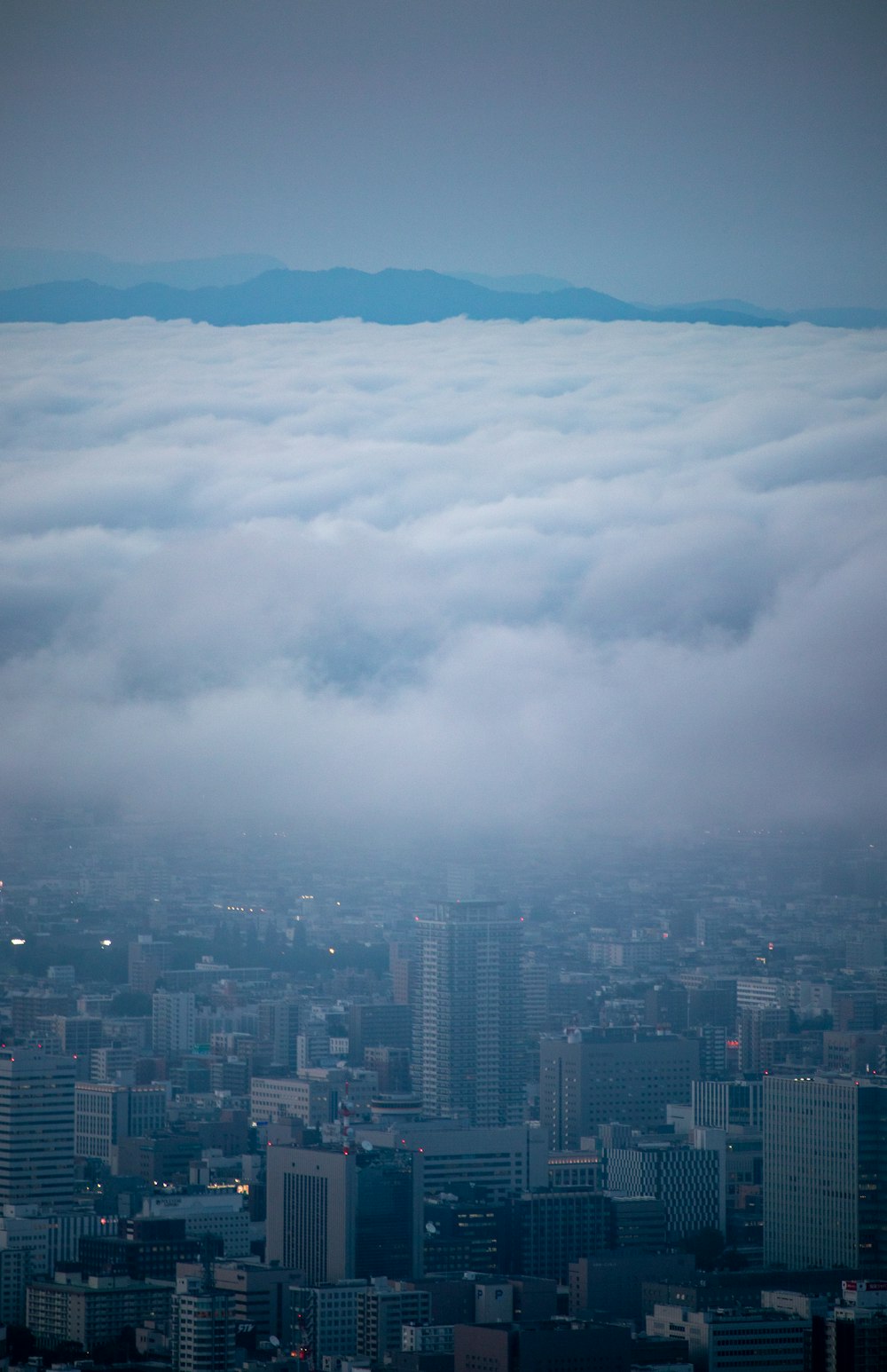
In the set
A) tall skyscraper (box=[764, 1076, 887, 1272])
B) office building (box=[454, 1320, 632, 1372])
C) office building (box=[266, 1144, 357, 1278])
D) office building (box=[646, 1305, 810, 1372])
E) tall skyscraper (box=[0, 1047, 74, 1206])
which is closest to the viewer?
office building (box=[454, 1320, 632, 1372])

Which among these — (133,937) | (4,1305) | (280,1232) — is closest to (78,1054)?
(133,937)

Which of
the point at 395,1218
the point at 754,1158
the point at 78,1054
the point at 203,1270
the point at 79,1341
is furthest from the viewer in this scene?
the point at 78,1054

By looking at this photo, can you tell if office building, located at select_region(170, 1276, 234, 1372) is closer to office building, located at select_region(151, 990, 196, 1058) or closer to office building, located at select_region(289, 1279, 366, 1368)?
office building, located at select_region(289, 1279, 366, 1368)

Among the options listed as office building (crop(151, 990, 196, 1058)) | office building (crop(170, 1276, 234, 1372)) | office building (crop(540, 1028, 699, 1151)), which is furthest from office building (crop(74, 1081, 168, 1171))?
office building (crop(170, 1276, 234, 1372))

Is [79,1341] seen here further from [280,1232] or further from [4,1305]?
[280,1232]

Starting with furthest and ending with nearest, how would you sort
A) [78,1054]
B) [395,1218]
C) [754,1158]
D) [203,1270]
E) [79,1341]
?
[78,1054] → [754,1158] → [395,1218] → [203,1270] → [79,1341]

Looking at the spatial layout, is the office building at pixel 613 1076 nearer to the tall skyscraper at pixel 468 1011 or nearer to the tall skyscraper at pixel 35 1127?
the tall skyscraper at pixel 468 1011
